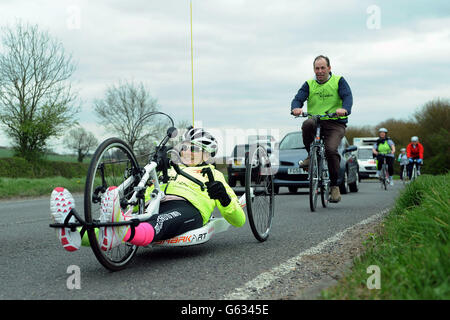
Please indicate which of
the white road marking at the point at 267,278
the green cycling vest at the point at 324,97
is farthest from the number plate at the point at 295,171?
the white road marking at the point at 267,278

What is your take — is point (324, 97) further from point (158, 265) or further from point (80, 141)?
point (80, 141)

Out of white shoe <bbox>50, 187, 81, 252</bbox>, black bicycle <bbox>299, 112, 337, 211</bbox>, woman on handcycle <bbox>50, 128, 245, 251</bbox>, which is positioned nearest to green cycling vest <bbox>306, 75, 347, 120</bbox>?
black bicycle <bbox>299, 112, 337, 211</bbox>

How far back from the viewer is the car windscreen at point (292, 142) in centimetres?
1334

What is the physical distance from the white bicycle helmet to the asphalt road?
934 millimetres

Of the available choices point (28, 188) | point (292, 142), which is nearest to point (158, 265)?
point (292, 142)

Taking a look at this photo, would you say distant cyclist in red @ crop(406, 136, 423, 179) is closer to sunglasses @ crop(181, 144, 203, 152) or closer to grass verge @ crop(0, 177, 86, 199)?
grass verge @ crop(0, 177, 86, 199)

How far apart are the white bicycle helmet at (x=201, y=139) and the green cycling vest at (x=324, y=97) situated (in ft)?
11.2

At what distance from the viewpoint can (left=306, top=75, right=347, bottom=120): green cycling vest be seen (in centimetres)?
766

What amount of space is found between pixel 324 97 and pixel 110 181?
4.73 meters

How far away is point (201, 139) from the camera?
467 centimetres

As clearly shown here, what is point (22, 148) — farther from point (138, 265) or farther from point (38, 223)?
point (138, 265)

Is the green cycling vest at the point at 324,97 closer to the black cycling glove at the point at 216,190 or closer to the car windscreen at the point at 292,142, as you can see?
the black cycling glove at the point at 216,190
